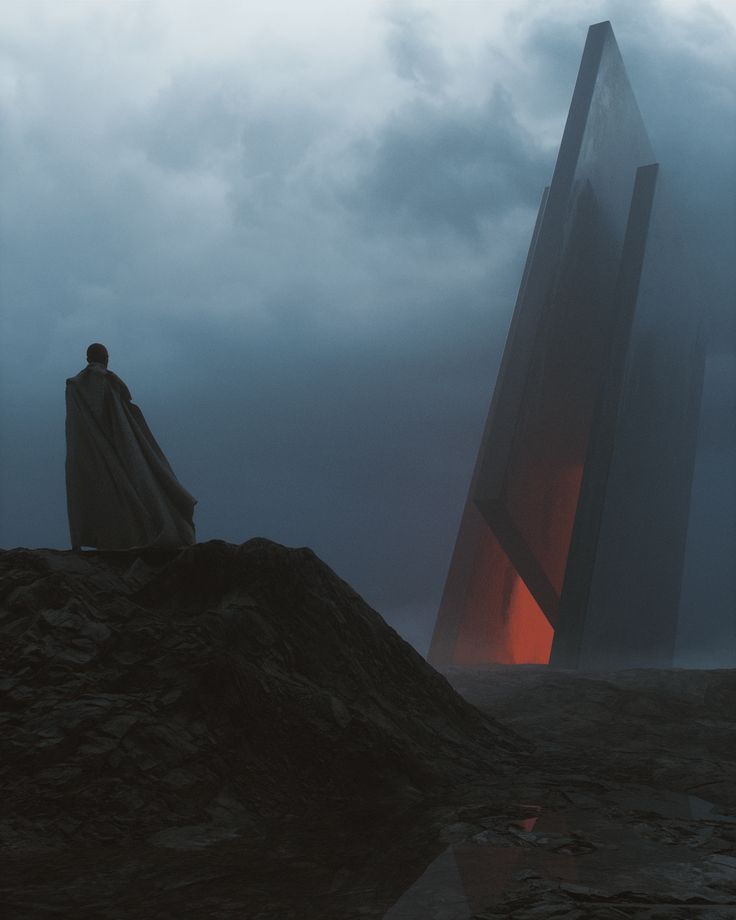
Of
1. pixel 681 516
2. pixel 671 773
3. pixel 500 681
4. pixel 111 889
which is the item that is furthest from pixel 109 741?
pixel 681 516

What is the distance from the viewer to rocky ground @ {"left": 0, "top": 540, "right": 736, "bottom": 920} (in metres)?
2.08

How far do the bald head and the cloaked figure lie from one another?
45mm

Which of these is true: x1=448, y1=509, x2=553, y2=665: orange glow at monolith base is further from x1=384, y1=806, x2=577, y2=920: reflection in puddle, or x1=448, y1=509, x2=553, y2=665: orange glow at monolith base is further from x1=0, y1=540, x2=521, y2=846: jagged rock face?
x1=384, y1=806, x2=577, y2=920: reflection in puddle

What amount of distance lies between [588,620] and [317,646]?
661 cm

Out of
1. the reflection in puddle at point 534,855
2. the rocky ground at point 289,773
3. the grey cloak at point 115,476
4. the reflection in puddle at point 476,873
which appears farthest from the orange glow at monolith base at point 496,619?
the reflection in puddle at point 476,873

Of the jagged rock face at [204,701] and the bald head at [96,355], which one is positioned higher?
the bald head at [96,355]

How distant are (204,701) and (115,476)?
6.11 ft

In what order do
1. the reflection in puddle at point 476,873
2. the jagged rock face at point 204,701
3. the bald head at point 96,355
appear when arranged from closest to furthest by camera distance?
the reflection in puddle at point 476,873, the jagged rock face at point 204,701, the bald head at point 96,355

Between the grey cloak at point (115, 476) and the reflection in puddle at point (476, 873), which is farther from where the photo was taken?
the grey cloak at point (115, 476)

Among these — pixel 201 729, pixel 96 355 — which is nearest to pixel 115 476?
pixel 96 355

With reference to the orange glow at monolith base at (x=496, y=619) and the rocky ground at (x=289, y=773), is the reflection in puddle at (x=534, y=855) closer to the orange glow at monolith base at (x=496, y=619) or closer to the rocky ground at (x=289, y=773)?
the rocky ground at (x=289, y=773)

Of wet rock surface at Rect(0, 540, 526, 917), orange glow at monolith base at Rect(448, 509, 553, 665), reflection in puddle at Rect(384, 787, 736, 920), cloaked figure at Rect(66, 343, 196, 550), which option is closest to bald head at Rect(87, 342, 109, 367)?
cloaked figure at Rect(66, 343, 196, 550)

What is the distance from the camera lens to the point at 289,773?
126 inches

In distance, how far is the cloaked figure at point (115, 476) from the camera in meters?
4.67
